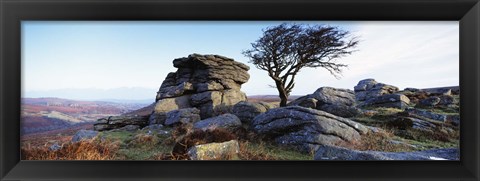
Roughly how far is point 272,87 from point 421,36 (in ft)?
6.60

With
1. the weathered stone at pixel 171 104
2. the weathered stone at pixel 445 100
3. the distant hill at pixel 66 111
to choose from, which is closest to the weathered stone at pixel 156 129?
the weathered stone at pixel 171 104

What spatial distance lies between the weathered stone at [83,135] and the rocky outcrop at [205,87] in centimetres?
135

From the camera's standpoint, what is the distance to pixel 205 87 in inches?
247

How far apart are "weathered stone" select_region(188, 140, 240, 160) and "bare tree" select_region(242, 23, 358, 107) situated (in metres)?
1.58

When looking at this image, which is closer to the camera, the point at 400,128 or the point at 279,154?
the point at 279,154

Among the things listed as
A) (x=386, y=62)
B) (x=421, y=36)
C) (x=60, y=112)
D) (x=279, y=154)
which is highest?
(x=421, y=36)

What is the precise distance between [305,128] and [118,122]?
269cm

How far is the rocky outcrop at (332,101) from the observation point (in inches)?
178

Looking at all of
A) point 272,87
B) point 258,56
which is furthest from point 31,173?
point 258,56

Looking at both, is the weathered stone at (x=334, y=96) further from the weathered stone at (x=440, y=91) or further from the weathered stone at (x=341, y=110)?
the weathered stone at (x=440, y=91)

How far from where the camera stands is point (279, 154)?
3.14 m

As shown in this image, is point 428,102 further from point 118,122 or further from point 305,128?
point 118,122
